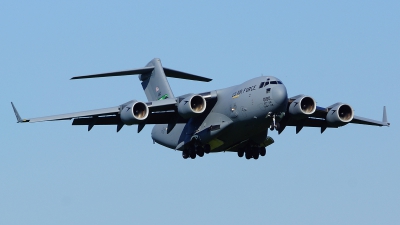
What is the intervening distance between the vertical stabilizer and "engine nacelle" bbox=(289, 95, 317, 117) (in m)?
5.08

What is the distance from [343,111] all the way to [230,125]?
3.98 metres

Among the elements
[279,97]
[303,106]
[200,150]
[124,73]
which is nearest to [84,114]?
[200,150]

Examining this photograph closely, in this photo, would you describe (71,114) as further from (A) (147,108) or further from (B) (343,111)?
(B) (343,111)

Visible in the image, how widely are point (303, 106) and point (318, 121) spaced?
294 cm

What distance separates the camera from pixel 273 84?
2923 cm

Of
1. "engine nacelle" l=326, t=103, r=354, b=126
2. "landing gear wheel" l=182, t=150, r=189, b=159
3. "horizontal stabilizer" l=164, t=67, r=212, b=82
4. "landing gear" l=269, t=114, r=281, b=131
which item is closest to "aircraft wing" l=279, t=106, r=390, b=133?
"engine nacelle" l=326, t=103, r=354, b=126

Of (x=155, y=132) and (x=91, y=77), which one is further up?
(x=91, y=77)

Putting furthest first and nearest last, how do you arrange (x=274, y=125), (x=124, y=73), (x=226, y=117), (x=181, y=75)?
(x=181, y=75) < (x=124, y=73) < (x=226, y=117) < (x=274, y=125)

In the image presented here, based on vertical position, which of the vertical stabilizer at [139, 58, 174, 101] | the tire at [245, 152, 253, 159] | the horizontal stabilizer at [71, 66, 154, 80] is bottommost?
the tire at [245, 152, 253, 159]

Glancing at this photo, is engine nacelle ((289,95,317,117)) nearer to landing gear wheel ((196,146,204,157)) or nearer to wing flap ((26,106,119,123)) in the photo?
landing gear wheel ((196,146,204,157))

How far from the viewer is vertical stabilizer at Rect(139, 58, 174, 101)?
33.8 m

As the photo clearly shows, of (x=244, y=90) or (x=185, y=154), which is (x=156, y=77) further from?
(x=244, y=90)

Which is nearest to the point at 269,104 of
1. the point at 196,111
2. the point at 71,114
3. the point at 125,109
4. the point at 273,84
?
the point at 273,84

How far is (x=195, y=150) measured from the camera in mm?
31562
